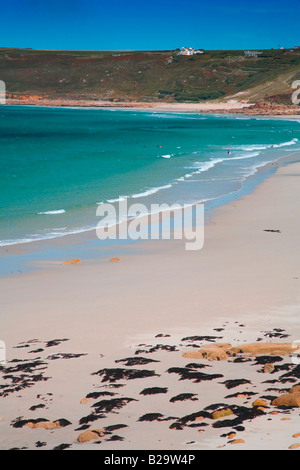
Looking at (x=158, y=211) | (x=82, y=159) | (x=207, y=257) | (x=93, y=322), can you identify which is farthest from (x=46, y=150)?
(x=93, y=322)

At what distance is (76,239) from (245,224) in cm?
567

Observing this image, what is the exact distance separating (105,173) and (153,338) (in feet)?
94.4

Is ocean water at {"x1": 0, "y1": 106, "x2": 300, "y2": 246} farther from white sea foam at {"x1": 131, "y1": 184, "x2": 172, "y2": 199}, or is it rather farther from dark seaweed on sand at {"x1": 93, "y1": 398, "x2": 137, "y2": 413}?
dark seaweed on sand at {"x1": 93, "y1": 398, "x2": 137, "y2": 413}

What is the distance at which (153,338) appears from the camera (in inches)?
399

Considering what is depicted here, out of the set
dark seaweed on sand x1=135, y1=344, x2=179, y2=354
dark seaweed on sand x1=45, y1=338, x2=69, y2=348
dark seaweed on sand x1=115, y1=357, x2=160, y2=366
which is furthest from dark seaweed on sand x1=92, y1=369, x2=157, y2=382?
dark seaweed on sand x1=45, y1=338, x2=69, y2=348

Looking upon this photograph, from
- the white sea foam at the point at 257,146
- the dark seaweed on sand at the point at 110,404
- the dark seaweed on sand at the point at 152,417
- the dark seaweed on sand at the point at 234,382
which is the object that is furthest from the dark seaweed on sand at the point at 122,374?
the white sea foam at the point at 257,146

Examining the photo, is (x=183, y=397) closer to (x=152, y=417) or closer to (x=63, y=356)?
(x=152, y=417)

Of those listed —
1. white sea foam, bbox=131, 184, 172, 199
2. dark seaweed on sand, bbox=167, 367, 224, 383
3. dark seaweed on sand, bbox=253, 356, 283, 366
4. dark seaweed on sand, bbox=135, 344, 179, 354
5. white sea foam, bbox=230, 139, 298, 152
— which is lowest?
dark seaweed on sand, bbox=167, 367, 224, 383

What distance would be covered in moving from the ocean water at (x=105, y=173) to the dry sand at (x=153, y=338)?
5.68 metres

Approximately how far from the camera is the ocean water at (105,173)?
2364 centimetres

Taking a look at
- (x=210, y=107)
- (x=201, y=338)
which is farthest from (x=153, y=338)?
(x=210, y=107)

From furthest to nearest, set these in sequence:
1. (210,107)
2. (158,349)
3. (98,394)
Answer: (210,107), (158,349), (98,394)

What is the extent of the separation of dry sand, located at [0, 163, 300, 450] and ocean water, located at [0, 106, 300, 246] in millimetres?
5683

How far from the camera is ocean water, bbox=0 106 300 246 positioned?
2364cm
